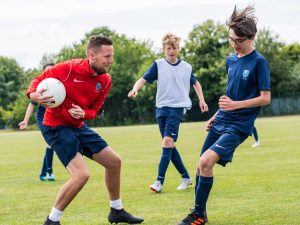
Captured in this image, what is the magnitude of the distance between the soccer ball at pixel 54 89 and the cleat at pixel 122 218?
63.7 inches

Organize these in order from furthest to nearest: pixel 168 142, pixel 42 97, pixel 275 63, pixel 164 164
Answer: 1. pixel 275 63
2. pixel 168 142
3. pixel 164 164
4. pixel 42 97

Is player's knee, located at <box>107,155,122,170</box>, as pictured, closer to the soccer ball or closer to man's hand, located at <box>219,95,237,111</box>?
the soccer ball

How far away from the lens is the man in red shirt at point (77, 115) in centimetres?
740

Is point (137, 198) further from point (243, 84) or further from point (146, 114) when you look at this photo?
point (146, 114)

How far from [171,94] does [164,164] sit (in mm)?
1261

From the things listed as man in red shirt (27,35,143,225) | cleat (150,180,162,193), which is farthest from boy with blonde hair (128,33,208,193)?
man in red shirt (27,35,143,225)

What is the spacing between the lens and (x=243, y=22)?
7.38m

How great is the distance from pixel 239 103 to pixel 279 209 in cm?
188

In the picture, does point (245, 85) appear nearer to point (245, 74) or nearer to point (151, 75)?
point (245, 74)

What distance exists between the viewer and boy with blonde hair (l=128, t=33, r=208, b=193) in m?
10.9

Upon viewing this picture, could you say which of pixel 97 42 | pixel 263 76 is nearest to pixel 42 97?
pixel 97 42

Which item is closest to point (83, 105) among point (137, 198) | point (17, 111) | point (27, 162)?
point (137, 198)

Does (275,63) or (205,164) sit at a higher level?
(205,164)

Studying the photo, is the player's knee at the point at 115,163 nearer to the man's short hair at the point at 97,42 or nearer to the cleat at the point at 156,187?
the man's short hair at the point at 97,42
